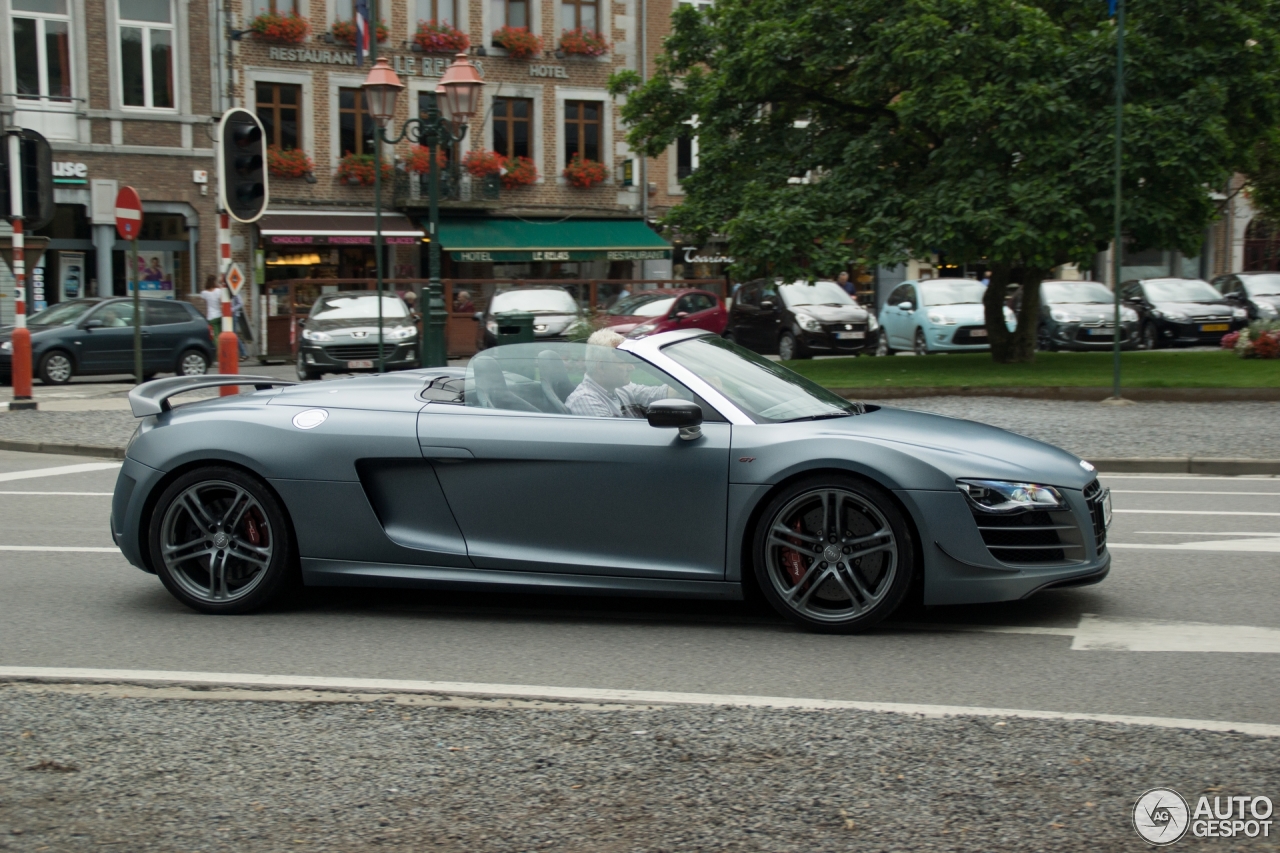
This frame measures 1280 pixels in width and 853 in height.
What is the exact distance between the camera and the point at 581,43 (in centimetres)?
4212

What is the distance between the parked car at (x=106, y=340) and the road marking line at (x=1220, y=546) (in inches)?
822

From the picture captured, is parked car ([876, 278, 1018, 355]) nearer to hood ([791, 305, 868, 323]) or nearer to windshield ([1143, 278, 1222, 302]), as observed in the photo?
hood ([791, 305, 868, 323])

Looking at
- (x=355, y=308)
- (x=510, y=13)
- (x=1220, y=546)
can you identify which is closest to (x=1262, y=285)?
(x=355, y=308)

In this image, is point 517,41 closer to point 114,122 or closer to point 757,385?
point 114,122

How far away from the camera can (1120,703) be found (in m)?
4.76

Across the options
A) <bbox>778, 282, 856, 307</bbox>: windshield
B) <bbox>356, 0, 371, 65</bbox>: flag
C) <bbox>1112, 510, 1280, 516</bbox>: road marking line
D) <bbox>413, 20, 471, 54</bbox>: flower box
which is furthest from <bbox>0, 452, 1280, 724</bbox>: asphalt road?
<bbox>413, 20, 471, 54</bbox>: flower box

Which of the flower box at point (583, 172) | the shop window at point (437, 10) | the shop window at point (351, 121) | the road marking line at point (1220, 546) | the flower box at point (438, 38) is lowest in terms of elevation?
the road marking line at point (1220, 546)

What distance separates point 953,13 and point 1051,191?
3233 millimetres

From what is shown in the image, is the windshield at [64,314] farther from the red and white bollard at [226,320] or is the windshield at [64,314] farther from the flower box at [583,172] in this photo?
the flower box at [583,172]

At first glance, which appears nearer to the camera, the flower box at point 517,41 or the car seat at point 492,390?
the car seat at point 492,390

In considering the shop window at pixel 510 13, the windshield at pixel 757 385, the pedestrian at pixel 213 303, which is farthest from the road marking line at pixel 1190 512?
the shop window at pixel 510 13

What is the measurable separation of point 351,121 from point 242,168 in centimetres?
2562

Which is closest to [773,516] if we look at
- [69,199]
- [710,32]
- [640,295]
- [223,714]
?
[223,714]

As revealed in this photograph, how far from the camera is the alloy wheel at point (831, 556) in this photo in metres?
5.71
